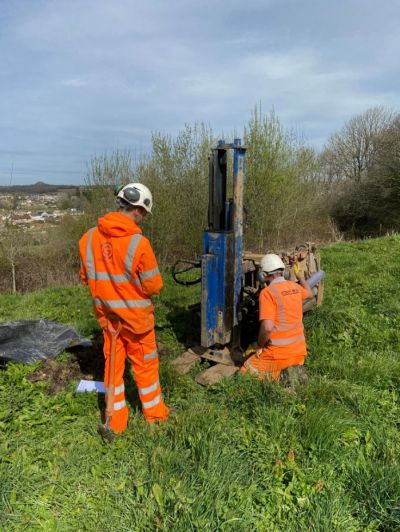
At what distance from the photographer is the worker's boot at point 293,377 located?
392cm

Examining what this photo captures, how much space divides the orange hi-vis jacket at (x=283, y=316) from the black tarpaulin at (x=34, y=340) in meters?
2.41

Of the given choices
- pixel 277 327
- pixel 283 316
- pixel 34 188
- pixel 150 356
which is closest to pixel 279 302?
pixel 283 316

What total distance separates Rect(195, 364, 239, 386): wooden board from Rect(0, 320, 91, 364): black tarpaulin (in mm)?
1603

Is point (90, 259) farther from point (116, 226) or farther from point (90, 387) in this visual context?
point (90, 387)

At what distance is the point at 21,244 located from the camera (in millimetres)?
14109

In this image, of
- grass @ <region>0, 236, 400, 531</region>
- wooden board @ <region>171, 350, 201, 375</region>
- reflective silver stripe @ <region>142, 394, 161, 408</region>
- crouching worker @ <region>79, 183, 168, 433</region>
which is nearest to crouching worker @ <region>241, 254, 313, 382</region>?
grass @ <region>0, 236, 400, 531</region>

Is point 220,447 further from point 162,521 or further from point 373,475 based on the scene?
point 373,475

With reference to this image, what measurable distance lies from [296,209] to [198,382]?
13.8 meters

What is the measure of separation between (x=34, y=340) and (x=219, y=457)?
10.0 ft

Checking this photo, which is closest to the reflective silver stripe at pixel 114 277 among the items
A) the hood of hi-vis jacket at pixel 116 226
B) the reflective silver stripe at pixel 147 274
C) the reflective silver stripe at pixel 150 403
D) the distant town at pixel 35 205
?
the reflective silver stripe at pixel 147 274

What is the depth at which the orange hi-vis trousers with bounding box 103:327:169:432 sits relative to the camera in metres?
3.32

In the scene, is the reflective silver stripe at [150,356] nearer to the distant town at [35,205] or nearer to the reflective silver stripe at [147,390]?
the reflective silver stripe at [147,390]

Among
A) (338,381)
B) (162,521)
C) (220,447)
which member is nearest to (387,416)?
(338,381)

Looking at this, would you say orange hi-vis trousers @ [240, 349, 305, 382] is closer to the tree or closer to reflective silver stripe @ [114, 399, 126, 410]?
reflective silver stripe @ [114, 399, 126, 410]
